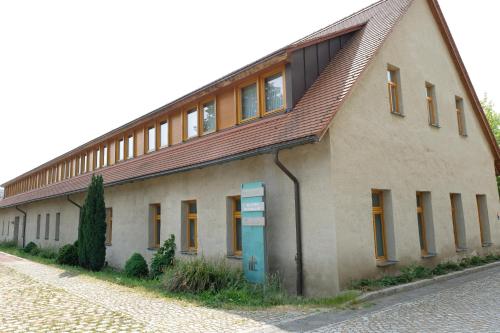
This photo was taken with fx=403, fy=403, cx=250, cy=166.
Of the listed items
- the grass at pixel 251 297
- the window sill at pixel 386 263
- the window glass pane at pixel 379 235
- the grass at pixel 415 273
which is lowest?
the grass at pixel 251 297

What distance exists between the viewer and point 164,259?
1275 centimetres

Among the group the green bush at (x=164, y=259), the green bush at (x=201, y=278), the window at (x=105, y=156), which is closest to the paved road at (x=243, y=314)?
the green bush at (x=201, y=278)

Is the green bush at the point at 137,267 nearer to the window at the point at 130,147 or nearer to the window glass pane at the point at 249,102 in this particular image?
the window at the point at 130,147

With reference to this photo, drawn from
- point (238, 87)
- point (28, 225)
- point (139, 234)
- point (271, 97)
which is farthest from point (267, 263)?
point (28, 225)

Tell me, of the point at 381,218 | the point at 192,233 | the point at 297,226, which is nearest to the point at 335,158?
the point at 297,226

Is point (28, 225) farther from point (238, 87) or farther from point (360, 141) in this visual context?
point (360, 141)

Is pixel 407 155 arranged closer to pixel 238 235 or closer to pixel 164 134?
pixel 238 235

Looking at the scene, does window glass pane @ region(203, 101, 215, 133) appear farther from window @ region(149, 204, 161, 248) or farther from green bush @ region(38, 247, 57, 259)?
green bush @ region(38, 247, 57, 259)

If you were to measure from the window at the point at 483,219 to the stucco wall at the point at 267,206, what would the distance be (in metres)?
9.20

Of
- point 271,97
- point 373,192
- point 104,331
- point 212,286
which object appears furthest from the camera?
point 271,97

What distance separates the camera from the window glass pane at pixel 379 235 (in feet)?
34.3

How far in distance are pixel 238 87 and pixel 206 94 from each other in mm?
1573

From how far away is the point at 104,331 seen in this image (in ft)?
21.8

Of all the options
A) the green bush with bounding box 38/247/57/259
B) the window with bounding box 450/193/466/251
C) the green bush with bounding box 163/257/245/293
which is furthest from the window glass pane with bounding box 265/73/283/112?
the green bush with bounding box 38/247/57/259
